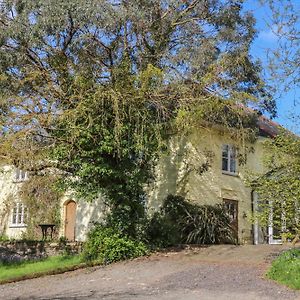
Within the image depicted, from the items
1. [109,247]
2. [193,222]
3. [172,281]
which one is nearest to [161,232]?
[193,222]

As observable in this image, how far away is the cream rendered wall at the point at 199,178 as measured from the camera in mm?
23047

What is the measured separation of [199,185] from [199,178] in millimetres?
338

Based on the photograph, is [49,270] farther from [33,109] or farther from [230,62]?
[230,62]

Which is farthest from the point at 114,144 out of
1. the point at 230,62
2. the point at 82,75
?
the point at 230,62

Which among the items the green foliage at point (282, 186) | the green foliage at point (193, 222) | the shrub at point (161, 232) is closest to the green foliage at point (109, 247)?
the shrub at point (161, 232)

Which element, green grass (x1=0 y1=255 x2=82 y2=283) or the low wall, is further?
the low wall

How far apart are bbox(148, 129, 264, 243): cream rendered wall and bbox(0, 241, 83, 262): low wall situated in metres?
4.59

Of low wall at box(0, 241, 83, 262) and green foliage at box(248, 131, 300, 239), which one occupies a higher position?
green foliage at box(248, 131, 300, 239)

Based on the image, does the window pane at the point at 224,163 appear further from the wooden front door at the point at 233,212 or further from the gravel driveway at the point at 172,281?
the gravel driveway at the point at 172,281

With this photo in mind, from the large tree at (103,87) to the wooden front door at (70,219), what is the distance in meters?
9.25

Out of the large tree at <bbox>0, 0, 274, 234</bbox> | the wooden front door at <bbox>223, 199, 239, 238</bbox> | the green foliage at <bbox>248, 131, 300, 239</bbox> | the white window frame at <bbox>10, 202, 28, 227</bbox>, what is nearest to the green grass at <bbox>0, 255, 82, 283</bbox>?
the large tree at <bbox>0, 0, 274, 234</bbox>

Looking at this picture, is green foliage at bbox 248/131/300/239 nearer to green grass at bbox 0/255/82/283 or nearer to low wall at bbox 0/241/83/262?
green grass at bbox 0/255/82/283

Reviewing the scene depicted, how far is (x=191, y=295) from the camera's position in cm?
1136

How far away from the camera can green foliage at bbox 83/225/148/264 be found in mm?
17422
